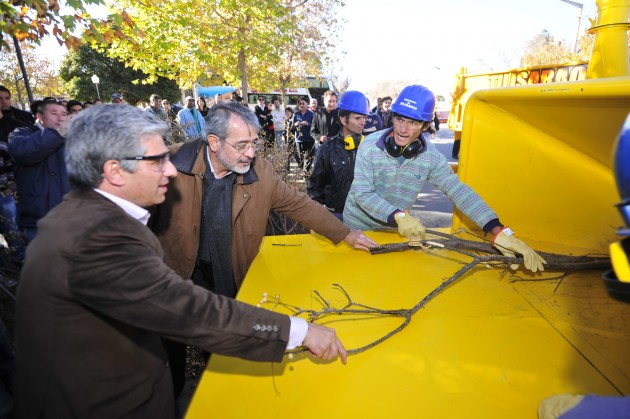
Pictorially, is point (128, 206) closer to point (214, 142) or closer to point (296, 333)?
point (296, 333)

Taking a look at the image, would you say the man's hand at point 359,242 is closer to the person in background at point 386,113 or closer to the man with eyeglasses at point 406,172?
the man with eyeglasses at point 406,172

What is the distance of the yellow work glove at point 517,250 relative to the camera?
1807 millimetres

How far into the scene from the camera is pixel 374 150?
238cm

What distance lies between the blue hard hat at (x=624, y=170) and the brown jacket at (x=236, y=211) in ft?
4.74

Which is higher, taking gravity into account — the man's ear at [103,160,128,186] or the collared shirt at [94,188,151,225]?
the man's ear at [103,160,128,186]

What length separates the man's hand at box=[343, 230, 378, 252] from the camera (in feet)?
6.82

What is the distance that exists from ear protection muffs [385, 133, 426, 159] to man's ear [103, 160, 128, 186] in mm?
1641

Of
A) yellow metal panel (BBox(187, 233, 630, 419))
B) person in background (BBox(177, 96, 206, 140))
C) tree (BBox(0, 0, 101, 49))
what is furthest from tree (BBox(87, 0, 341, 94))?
yellow metal panel (BBox(187, 233, 630, 419))

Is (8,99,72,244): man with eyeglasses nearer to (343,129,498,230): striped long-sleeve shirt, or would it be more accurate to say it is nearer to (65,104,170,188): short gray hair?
(65,104,170,188): short gray hair

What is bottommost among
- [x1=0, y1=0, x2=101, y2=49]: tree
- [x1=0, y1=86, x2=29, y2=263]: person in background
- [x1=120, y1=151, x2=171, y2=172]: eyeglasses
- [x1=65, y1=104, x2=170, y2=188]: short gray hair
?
[x1=0, y1=86, x2=29, y2=263]: person in background

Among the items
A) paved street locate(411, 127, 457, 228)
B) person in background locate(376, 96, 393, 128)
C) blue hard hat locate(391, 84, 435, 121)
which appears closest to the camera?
blue hard hat locate(391, 84, 435, 121)

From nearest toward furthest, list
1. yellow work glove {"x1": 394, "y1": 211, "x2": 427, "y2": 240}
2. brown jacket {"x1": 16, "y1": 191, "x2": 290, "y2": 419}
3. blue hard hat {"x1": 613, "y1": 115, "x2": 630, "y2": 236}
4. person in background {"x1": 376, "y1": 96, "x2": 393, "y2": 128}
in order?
blue hard hat {"x1": 613, "y1": 115, "x2": 630, "y2": 236}, brown jacket {"x1": 16, "y1": 191, "x2": 290, "y2": 419}, yellow work glove {"x1": 394, "y1": 211, "x2": 427, "y2": 240}, person in background {"x1": 376, "y1": 96, "x2": 393, "y2": 128}

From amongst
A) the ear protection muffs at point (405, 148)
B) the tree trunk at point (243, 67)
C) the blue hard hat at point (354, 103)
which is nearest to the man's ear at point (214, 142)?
the ear protection muffs at point (405, 148)

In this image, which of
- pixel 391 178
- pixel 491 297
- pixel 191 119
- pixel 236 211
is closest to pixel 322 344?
pixel 491 297
